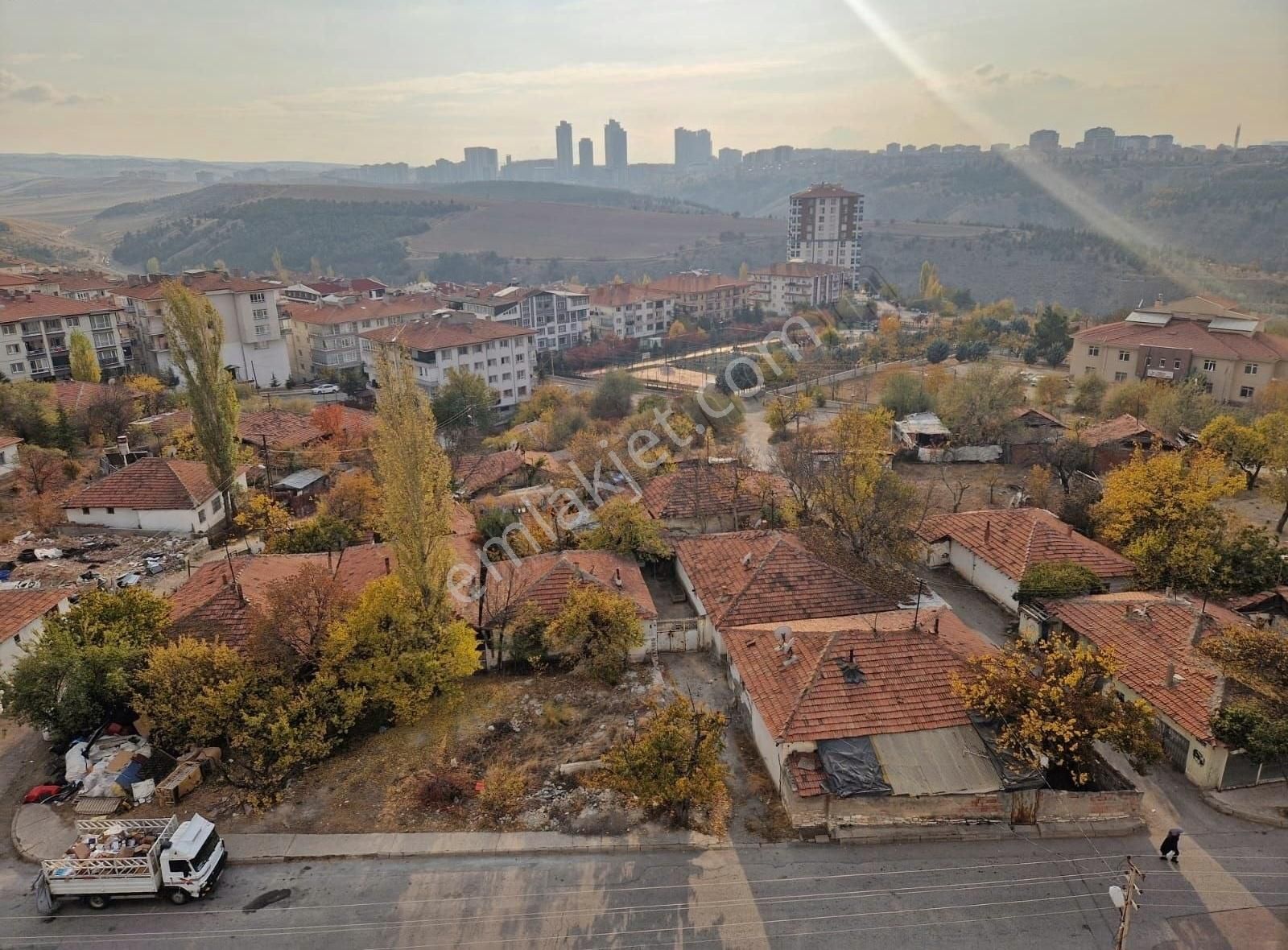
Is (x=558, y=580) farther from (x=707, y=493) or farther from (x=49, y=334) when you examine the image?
(x=49, y=334)

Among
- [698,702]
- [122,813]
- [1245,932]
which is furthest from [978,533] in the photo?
[122,813]

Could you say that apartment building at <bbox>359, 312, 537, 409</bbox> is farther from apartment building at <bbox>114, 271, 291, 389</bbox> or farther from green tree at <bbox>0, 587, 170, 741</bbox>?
green tree at <bbox>0, 587, 170, 741</bbox>

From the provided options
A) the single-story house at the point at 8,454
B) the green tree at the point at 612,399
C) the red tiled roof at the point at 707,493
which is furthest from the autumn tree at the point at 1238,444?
the single-story house at the point at 8,454

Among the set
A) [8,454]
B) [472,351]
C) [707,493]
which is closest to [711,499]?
[707,493]

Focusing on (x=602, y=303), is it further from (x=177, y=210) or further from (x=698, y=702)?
(x=177, y=210)

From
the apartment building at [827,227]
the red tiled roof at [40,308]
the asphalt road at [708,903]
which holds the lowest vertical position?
the asphalt road at [708,903]

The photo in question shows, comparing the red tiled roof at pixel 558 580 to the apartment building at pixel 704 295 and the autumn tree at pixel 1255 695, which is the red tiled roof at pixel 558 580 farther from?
the apartment building at pixel 704 295
